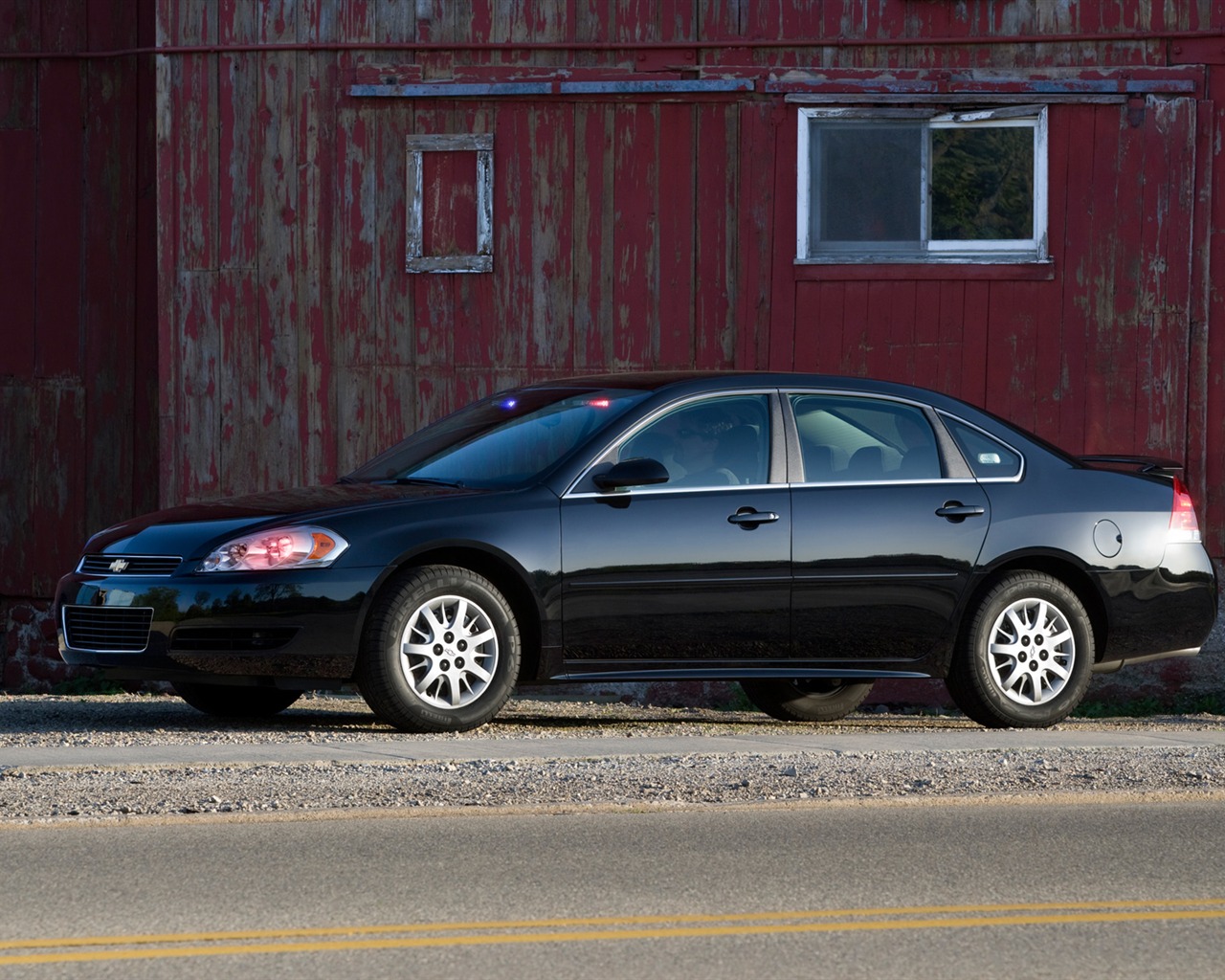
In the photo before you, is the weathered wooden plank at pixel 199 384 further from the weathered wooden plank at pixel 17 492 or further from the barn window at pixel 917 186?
the barn window at pixel 917 186

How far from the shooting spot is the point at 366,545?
853 centimetres

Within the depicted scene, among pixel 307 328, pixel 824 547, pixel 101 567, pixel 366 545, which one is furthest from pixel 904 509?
pixel 307 328

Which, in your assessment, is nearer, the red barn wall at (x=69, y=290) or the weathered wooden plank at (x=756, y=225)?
the weathered wooden plank at (x=756, y=225)

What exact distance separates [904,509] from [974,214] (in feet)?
16.9

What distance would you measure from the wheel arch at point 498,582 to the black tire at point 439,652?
0.04 m

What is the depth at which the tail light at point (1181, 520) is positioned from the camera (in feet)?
32.3

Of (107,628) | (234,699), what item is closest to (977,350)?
(234,699)

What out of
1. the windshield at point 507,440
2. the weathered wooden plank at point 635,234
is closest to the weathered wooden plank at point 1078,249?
the weathered wooden plank at point 635,234

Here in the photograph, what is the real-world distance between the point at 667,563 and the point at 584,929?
3.80 metres

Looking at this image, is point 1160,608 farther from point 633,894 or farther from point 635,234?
point 635,234

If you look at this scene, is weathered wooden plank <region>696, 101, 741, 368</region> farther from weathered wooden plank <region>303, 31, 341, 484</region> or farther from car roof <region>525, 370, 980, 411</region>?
car roof <region>525, 370, 980, 411</region>

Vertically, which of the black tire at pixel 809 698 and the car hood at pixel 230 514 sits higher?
the car hood at pixel 230 514

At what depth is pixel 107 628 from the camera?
880 cm

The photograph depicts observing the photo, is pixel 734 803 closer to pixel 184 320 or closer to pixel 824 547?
pixel 824 547
